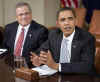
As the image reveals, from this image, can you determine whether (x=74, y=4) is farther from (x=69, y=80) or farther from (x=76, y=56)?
(x=69, y=80)

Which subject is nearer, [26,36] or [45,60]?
[45,60]

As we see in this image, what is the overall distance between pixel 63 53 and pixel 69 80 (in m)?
0.64

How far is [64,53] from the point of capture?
2.22 m

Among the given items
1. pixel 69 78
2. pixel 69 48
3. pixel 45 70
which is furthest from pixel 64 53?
pixel 69 78

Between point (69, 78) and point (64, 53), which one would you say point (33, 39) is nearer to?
point (64, 53)

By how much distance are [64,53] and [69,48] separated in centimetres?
8

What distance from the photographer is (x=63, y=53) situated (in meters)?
2.23

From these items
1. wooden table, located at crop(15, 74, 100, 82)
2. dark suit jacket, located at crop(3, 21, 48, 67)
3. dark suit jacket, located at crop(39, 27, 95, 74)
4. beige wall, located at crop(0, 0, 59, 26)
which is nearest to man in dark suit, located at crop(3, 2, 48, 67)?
dark suit jacket, located at crop(3, 21, 48, 67)

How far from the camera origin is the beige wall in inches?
238

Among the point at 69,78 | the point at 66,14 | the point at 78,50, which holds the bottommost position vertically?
the point at 69,78

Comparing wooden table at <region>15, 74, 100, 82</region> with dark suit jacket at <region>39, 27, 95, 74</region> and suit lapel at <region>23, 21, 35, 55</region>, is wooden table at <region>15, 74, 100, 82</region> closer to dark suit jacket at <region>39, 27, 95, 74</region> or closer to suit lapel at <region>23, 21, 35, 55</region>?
dark suit jacket at <region>39, 27, 95, 74</region>

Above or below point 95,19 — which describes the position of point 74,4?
above

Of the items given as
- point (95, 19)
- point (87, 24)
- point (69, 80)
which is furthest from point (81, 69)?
point (87, 24)

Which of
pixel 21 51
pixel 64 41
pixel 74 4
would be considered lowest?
pixel 21 51
